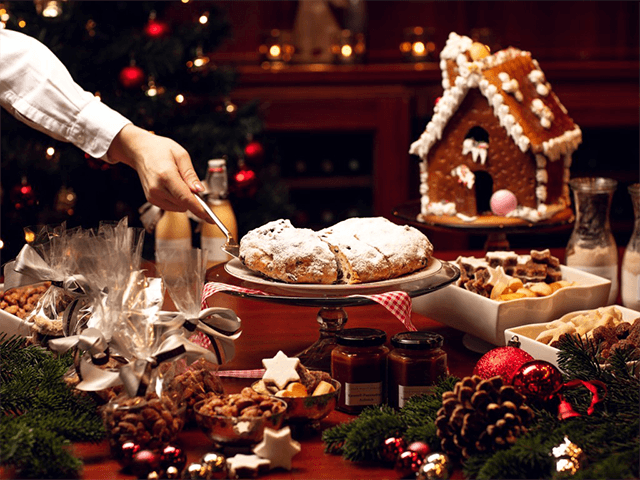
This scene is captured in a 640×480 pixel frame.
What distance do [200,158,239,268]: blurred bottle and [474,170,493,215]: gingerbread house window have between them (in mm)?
1752

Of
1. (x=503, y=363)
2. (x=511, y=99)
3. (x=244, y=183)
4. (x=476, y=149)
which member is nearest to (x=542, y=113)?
(x=511, y=99)

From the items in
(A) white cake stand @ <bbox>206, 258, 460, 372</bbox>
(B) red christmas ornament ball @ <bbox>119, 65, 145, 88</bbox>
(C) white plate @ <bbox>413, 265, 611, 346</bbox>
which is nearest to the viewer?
(A) white cake stand @ <bbox>206, 258, 460, 372</bbox>

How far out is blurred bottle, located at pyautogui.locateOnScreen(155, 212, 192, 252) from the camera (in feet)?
6.67

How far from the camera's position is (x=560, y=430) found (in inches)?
38.4

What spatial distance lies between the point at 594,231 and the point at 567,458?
3.05ft

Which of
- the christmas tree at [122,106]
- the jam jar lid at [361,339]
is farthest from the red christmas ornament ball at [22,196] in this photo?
the jam jar lid at [361,339]

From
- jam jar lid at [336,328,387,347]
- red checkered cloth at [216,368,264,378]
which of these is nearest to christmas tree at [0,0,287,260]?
red checkered cloth at [216,368,264,378]

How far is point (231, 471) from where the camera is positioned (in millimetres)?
953

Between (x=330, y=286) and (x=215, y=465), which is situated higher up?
(x=330, y=286)

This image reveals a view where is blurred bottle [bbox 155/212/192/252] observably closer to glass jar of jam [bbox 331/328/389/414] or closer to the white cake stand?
the white cake stand

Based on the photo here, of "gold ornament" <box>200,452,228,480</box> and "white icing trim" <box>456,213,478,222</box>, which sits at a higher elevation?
"white icing trim" <box>456,213,478,222</box>

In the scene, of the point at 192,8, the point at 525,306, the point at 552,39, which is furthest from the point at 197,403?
the point at 552,39

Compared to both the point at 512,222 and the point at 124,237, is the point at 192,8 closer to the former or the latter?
the point at 512,222

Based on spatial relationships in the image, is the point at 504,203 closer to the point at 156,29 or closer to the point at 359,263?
the point at 359,263
